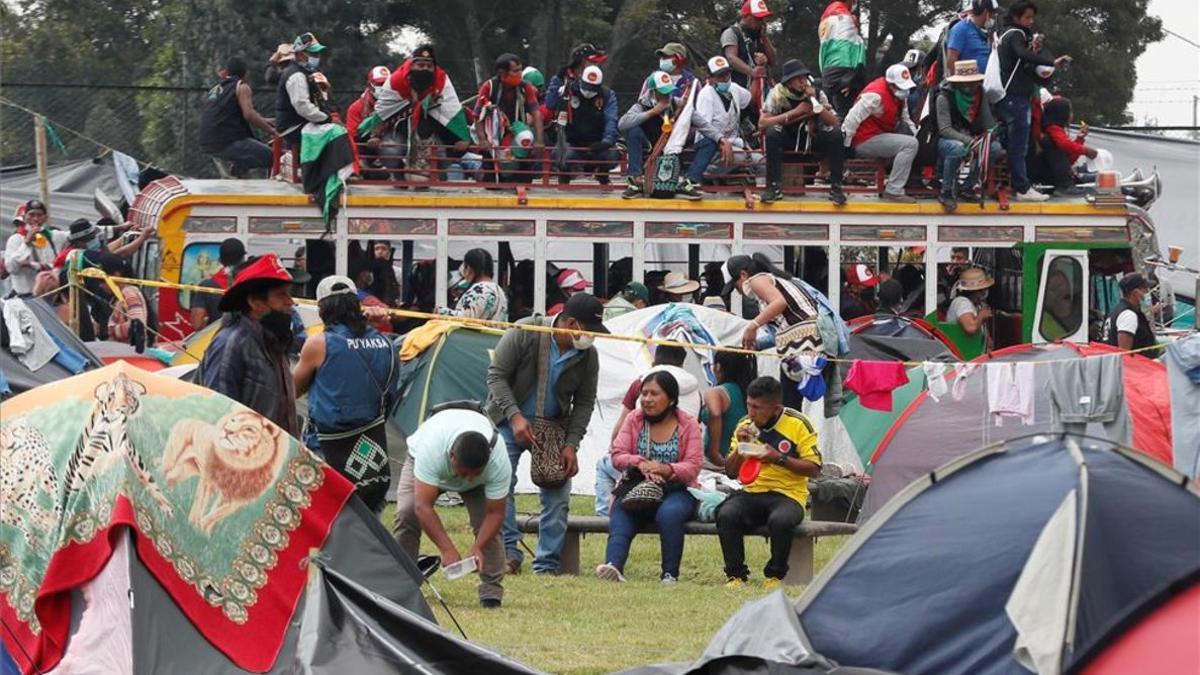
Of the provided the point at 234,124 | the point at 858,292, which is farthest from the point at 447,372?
the point at 858,292

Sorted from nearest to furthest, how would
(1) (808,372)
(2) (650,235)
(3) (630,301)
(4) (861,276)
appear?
(1) (808,372), (3) (630,301), (2) (650,235), (4) (861,276)

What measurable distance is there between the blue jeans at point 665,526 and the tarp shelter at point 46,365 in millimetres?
3643

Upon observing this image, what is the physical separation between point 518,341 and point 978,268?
922 centimetres

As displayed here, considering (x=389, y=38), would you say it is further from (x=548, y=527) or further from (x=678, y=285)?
(x=548, y=527)

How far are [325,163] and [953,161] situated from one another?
19.8 ft

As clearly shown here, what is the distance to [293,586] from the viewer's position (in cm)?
959

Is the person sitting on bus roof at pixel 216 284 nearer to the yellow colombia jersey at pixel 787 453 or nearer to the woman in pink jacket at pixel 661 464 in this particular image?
the woman in pink jacket at pixel 661 464

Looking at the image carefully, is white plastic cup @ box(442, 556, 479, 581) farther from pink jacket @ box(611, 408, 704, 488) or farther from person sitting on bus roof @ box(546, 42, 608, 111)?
person sitting on bus roof @ box(546, 42, 608, 111)

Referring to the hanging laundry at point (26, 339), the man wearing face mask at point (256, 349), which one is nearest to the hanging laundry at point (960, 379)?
the man wearing face mask at point (256, 349)

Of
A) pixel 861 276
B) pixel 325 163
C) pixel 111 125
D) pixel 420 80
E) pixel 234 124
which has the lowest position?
pixel 861 276

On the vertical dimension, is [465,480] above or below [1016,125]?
below

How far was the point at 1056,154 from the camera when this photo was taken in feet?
72.8

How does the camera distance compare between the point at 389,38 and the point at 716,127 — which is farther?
the point at 389,38

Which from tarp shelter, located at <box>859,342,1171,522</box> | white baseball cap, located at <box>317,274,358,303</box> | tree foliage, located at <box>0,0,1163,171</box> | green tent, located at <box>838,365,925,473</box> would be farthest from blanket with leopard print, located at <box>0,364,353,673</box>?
tree foliage, located at <box>0,0,1163,171</box>
